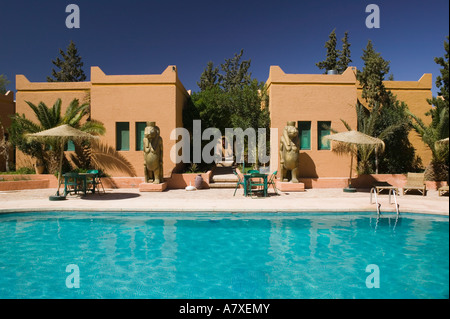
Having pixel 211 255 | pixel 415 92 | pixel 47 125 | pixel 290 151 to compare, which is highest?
pixel 415 92

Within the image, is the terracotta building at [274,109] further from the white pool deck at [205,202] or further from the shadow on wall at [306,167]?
the white pool deck at [205,202]

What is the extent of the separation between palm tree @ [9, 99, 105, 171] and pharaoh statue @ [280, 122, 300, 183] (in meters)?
8.74

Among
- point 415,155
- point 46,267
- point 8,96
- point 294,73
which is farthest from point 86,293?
point 8,96

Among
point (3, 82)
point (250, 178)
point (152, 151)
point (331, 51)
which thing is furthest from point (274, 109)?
point (3, 82)

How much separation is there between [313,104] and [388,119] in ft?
12.9

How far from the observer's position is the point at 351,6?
840cm

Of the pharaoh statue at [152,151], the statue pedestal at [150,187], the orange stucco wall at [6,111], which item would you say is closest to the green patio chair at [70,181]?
the statue pedestal at [150,187]

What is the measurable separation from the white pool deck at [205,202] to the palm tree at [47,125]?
2548 mm

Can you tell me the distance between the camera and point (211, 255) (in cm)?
612

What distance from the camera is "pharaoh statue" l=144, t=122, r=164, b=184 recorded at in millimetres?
12117

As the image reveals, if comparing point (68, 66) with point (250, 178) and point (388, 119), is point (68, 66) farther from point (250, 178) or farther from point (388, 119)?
point (388, 119)

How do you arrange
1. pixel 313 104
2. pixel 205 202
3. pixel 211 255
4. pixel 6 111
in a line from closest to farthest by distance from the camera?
pixel 211 255, pixel 205 202, pixel 313 104, pixel 6 111

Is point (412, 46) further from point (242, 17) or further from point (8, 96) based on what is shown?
point (8, 96)

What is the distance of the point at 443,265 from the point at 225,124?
17701 mm
